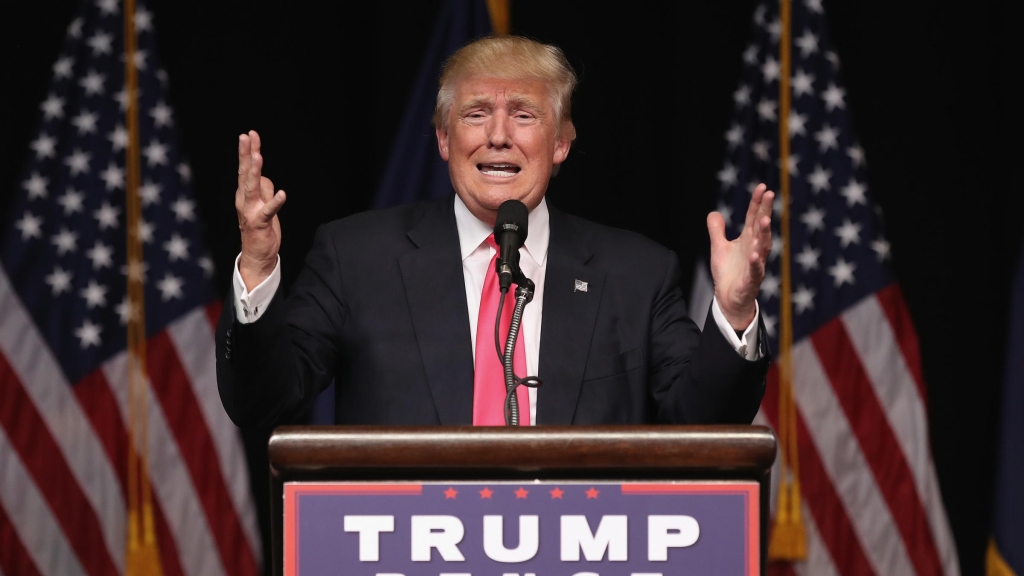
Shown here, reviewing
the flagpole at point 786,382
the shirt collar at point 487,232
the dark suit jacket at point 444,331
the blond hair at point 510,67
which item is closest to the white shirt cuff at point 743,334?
the dark suit jacket at point 444,331

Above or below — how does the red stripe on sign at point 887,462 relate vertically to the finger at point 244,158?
below

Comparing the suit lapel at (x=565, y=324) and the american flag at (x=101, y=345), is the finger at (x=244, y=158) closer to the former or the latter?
the suit lapel at (x=565, y=324)

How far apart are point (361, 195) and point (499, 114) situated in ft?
4.90

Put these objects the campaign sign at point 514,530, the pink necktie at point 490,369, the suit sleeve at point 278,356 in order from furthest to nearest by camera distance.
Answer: the pink necktie at point 490,369, the suit sleeve at point 278,356, the campaign sign at point 514,530

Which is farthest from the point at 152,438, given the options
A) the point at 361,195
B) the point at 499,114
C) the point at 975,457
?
the point at 975,457

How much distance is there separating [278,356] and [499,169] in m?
0.59

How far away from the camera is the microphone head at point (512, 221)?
1.55 meters

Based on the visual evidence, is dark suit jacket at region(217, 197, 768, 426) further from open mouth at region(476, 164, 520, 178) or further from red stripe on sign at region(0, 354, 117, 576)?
red stripe on sign at region(0, 354, 117, 576)

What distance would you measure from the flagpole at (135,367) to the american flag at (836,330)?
4.97 feet

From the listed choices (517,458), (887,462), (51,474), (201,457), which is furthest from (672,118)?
(517,458)

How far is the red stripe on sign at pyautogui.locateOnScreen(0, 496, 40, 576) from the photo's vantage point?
3.16m

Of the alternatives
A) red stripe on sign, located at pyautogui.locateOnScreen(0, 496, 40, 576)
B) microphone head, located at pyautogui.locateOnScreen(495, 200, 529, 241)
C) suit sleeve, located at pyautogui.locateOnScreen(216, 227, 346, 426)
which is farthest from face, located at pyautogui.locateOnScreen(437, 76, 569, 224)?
red stripe on sign, located at pyautogui.locateOnScreen(0, 496, 40, 576)

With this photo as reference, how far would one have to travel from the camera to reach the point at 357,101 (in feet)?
11.3

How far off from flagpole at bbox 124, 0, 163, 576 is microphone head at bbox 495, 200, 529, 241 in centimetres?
192
